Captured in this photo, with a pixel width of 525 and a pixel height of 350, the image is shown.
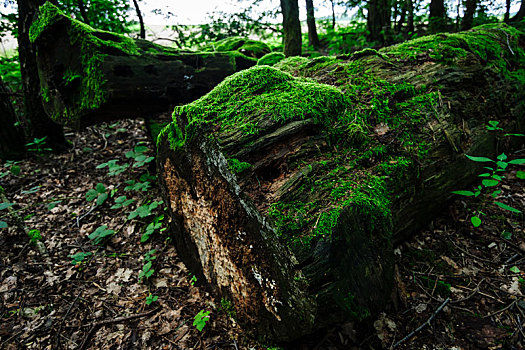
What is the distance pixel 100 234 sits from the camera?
11.2 feet

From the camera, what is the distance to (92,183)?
4.76 meters

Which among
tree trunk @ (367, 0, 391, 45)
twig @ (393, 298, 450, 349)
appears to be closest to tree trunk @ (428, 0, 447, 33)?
tree trunk @ (367, 0, 391, 45)

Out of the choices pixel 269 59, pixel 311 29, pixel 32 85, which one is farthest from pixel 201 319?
pixel 311 29

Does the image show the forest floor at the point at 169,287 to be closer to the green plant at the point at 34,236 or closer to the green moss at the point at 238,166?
the green plant at the point at 34,236

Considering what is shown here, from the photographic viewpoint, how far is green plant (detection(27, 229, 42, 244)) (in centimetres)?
350

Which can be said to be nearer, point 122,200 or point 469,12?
point 122,200

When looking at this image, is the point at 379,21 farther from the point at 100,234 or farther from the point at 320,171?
the point at 100,234

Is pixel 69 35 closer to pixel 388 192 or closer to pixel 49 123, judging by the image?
pixel 49 123

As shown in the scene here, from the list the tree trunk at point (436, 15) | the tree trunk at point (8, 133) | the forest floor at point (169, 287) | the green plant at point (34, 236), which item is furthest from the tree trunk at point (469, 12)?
the tree trunk at point (8, 133)

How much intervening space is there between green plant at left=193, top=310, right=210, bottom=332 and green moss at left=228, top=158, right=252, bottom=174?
1502 millimetres

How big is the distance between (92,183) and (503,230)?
19.7 ft

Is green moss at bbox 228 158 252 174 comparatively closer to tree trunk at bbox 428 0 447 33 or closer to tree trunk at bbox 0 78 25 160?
tree trunk at bbox 0 78 25 160

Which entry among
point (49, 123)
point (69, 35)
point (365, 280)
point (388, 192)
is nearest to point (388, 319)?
point (365, 280)

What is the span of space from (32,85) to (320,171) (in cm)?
617
